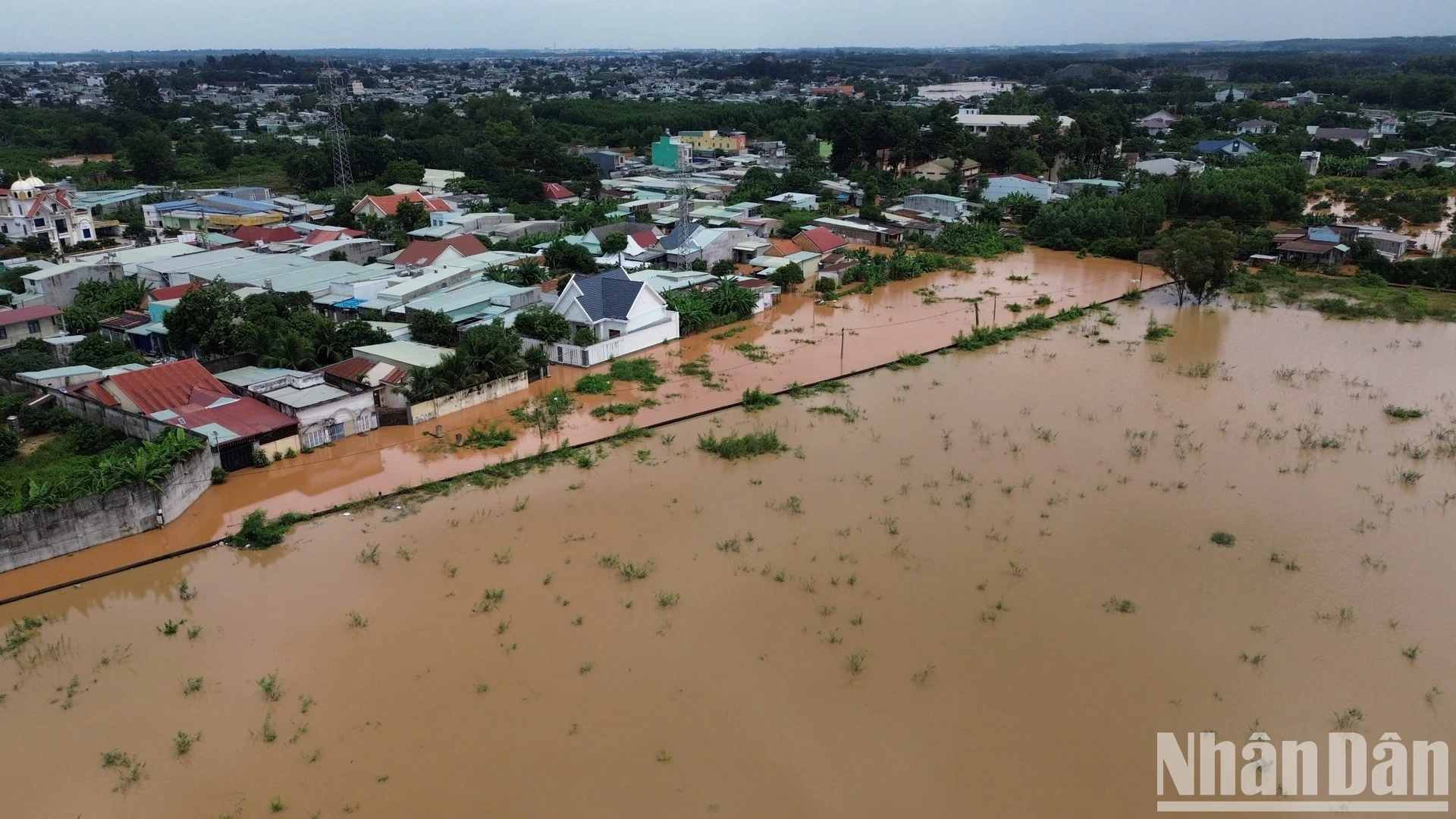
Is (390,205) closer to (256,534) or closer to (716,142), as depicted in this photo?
(256,534)

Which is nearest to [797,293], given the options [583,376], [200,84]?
[583,376]

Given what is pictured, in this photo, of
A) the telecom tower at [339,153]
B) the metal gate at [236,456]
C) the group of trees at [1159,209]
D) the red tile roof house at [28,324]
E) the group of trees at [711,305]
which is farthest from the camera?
the telecom tower at [339,153]

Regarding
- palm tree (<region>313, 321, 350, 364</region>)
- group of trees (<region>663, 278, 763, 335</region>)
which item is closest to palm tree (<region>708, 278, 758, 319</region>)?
group of trees (<region>663, 278, 763, 335</region>)

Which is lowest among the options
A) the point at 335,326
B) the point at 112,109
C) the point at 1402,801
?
the point at 1402,801

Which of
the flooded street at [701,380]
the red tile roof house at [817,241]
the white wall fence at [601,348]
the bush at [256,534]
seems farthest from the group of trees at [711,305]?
the bush at [256,534]

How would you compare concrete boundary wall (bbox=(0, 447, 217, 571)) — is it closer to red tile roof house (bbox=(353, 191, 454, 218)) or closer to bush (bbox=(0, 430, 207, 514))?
bush (bbox=(0, 430, 207, 514))

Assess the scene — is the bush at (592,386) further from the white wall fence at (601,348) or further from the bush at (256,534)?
the bush at (256,534)

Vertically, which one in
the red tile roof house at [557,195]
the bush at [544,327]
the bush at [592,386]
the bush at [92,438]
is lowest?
the bush at [592,386]

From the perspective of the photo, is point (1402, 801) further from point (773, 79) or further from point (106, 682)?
point (773, 79)
